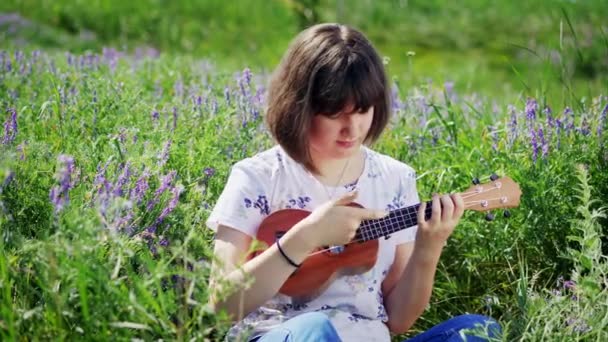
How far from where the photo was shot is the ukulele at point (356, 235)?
8.82ft

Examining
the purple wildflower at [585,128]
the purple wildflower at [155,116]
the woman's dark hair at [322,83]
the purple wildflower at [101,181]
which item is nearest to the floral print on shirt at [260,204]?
the woman's dark hair at [322,83]

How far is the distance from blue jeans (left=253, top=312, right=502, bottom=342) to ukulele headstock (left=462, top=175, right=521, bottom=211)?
1.08 feet

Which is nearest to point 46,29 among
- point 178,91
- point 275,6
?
point 275,6

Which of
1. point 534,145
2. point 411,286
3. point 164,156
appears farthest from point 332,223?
point 534,145

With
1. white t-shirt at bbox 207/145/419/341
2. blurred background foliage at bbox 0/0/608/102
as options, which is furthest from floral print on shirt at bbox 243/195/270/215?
blurred background foliage at bbox 0/0/608/102

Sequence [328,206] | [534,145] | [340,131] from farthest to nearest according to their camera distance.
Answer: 1. [534,145]
2. [340,131]
3. [328,206]

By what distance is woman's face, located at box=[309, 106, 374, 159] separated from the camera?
266 centimetres

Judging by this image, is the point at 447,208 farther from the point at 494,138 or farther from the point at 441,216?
the point at 494,138

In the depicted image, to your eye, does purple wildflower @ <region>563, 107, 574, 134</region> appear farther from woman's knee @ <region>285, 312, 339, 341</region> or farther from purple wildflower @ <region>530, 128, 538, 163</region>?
woman's knee @ <region>285, 312, 339, 341</region>

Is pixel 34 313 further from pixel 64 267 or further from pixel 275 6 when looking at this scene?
pixel 275 6

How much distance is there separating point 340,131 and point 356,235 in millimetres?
296

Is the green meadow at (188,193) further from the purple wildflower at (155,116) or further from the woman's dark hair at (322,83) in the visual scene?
the woman's dark hair at (322,83)

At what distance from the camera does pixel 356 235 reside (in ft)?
8.89

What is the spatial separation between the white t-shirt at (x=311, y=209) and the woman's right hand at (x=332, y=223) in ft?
0.79
